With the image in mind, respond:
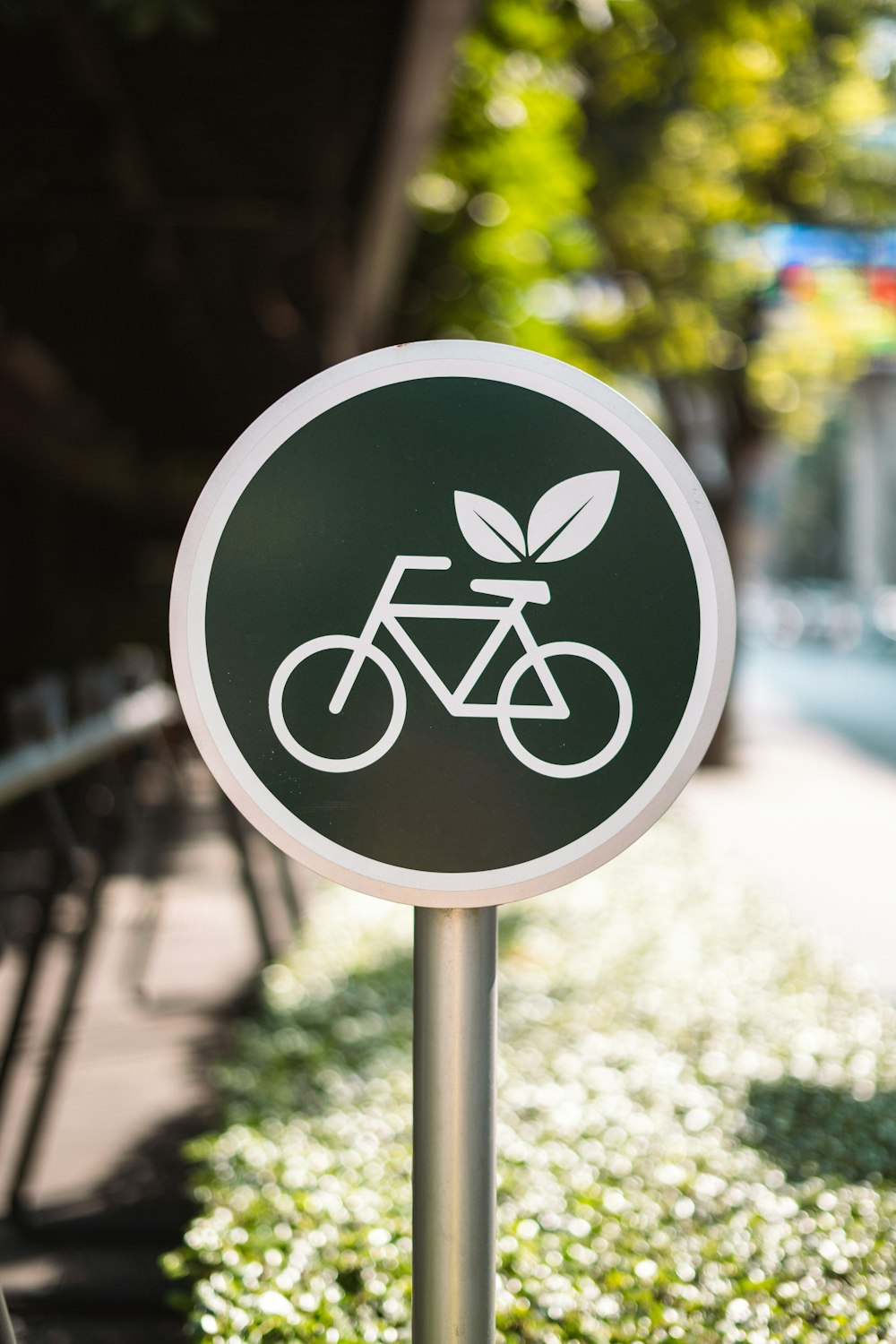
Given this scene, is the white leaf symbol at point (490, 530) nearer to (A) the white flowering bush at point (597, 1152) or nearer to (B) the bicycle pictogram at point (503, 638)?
(B) the bicycle pictogram at point (503, 638)

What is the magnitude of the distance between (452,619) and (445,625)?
0.04 feet

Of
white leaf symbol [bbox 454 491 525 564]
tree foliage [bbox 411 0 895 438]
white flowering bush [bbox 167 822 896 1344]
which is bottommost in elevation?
white flowering bush [bbox 167 822 896 1344]

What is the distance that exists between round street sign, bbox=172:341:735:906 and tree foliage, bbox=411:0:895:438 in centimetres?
418

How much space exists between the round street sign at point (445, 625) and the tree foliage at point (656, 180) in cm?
418

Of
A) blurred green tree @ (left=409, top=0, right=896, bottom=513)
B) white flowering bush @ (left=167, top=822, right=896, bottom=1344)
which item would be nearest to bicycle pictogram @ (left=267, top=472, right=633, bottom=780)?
white flowering bush @ (left=167, top=822, right=896, bottom=1344)

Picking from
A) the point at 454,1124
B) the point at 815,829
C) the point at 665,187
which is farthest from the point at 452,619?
the point at 665,187

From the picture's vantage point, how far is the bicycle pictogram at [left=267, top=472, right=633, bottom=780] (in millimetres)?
1695

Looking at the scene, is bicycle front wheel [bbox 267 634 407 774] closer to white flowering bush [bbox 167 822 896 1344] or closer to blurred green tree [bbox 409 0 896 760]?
white flowering bush [bbox 167 822 896 1344]

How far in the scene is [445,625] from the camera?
1693mm

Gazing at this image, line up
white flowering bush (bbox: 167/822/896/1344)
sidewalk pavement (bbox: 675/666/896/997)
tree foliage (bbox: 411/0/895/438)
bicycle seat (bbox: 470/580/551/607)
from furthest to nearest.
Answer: tree foliage (bbox: 411/0/895/438) → sidewalk pavement (bbox: 675/666/896/997) → white flowering bush (bbox: 167/822/896/1344) → bicycle seat (bbox: 470/580/551/607)

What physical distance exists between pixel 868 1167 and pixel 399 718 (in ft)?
8.02

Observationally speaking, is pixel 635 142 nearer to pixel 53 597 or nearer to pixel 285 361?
pixel 285 361

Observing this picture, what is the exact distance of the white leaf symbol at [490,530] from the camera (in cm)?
170

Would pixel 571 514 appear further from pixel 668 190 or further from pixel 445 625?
pixel 668 190
